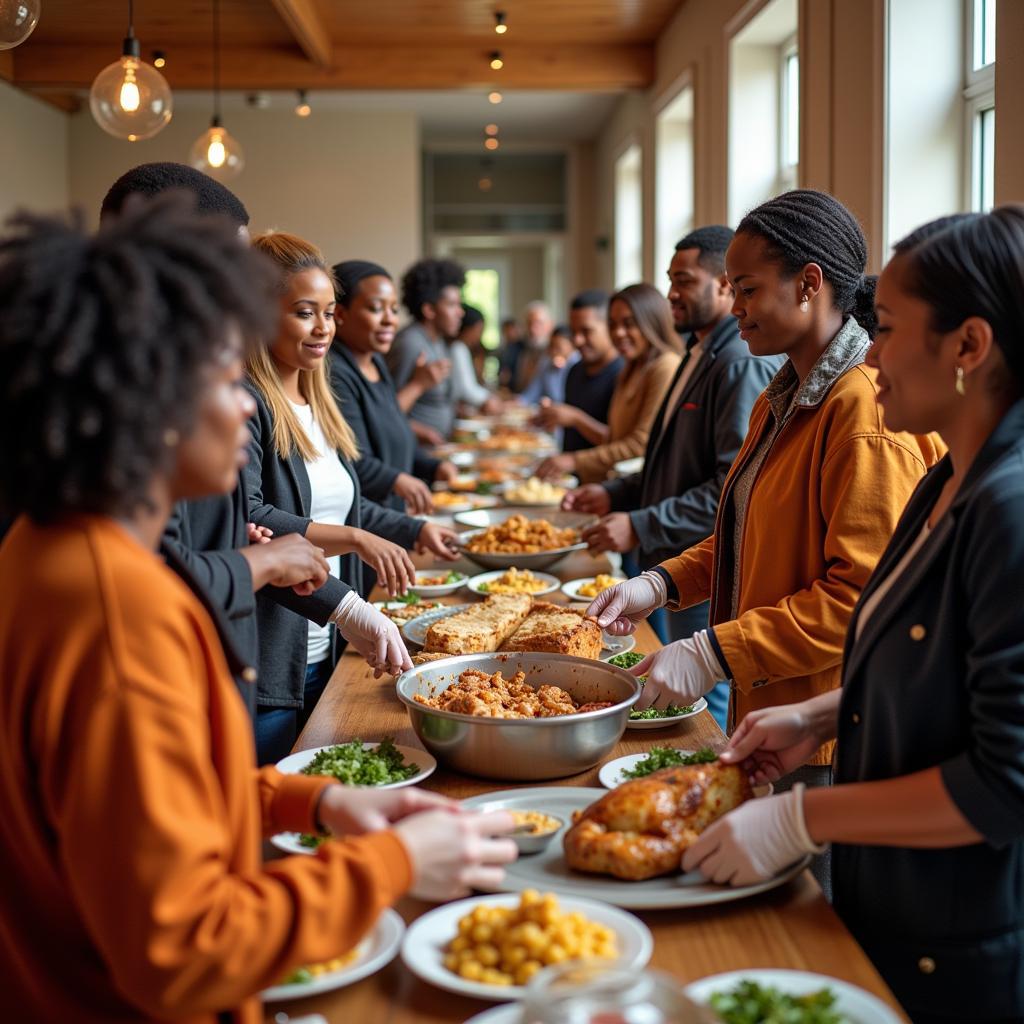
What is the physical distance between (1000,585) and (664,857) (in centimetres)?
49

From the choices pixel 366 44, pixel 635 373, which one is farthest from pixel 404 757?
pixel 366 44

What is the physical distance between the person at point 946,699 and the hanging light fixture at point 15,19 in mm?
2820

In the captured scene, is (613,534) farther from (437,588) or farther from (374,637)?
(374,637)

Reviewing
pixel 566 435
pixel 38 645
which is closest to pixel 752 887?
pixel 38 645

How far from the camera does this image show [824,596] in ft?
5.95

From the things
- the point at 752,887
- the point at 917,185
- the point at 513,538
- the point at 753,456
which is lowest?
the point at 752,887

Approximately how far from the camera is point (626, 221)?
11398mm

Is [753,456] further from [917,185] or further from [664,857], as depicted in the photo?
[917,185]

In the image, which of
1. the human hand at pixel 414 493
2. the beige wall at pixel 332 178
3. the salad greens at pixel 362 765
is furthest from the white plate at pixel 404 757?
the beige wall at pixel 332 178

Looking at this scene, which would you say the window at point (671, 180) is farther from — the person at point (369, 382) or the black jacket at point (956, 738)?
the black jacket at point (956, 738)

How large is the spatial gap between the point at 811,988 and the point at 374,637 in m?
1.18

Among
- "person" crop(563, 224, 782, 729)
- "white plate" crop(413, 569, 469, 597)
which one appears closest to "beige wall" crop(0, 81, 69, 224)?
"person" crop(563, 224, 782, 729)

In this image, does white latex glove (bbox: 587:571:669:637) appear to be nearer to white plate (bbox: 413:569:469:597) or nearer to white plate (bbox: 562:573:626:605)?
white plate (bbox: 562:573:626:605)

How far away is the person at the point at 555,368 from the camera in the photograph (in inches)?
350
